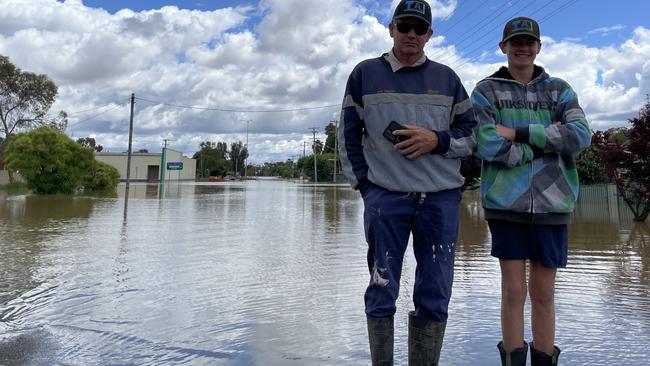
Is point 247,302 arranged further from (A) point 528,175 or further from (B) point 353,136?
(A) point 528,175

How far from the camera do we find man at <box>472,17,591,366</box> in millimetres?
2373

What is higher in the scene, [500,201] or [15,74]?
[15,74]

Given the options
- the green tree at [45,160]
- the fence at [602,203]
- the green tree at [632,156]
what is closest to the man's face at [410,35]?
the green tree at [632,156]

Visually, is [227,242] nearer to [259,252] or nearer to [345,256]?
[259,252]

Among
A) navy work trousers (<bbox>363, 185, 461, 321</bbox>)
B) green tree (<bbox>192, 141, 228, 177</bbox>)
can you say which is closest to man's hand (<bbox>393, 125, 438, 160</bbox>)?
navy work trousers (<bbox>363, 185, 461, 321</bbox>)

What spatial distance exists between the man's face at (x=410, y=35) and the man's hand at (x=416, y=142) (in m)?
0.39

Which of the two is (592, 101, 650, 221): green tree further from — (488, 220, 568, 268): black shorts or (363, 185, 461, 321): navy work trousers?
(363, 185, 461, 321): navy work trousers

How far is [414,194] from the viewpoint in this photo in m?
2.34

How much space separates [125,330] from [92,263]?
306 cm

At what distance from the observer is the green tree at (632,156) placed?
12.4m

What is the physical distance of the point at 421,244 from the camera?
A: 2.38m

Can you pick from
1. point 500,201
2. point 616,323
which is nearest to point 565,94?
point 500,201

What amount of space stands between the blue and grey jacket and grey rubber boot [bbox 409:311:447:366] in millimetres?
631

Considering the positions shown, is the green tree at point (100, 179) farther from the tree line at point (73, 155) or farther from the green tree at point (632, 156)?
the green tree at point (632, 156)
